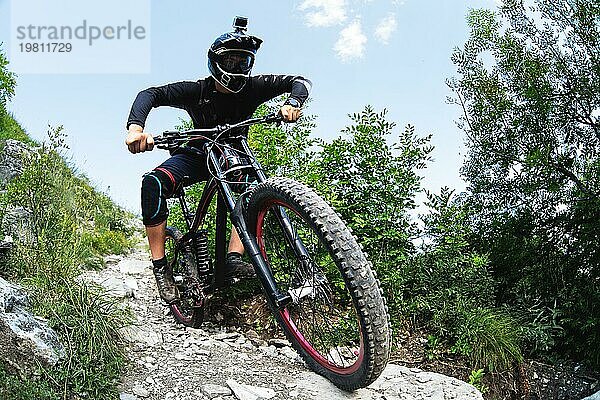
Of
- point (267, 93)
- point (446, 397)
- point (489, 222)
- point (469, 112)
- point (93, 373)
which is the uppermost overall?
point (469, 112)

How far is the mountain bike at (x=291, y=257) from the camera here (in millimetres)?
3025

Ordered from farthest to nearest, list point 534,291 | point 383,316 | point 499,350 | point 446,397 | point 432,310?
point 534,291, point 432,310, point 499,350, point 446,397, point 383,316

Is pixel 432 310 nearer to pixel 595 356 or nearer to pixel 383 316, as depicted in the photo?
pixel 595 356

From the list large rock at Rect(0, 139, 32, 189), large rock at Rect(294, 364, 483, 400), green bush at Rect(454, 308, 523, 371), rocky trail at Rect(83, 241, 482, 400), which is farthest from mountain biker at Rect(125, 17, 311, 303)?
large rock at Rect(0, 139, 32, 189)

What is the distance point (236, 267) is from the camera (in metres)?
4.14

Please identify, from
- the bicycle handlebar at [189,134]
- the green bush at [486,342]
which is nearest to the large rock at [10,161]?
the bicycle handlebar at [189,134]

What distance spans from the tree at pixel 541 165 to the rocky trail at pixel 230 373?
175cm

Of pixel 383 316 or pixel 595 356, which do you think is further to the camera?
pixel 595 356

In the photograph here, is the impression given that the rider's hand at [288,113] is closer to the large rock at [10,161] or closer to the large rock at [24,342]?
the large rock at [24,342]

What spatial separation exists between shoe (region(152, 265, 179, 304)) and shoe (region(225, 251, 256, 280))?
1.73ft

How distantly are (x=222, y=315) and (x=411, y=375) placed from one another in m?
1.56

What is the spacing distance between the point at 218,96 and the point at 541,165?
316cm

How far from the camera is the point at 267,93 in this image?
170 inches

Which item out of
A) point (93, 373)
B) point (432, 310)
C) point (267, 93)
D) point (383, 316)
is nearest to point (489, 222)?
point (432, 310)
